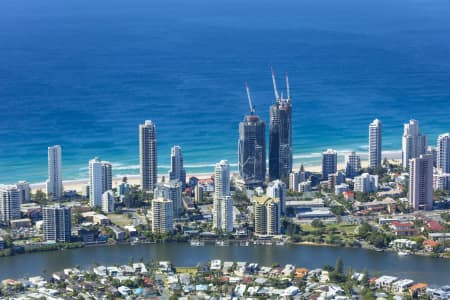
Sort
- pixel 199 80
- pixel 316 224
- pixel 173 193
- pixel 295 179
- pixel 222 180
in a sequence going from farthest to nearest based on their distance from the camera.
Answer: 1. pixel 199 80
2. pixel 295 179
3. pixel 222 180
4. pixel 173 193
5. pixel 316 224

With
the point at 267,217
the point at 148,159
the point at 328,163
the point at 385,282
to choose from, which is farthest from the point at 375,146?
the point at 385,282

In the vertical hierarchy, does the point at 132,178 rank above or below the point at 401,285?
above

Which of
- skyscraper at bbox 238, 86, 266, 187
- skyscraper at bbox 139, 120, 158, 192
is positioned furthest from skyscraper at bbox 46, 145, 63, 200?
skyscraper at bbox 238, 86, 266, 187

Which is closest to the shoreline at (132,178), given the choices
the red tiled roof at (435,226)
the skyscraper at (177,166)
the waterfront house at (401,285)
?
the skyscraper at (177,166)

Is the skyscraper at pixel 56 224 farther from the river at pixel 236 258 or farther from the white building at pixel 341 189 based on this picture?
the white building at pixel 341 189

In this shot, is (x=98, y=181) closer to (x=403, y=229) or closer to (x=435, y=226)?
(x=403, y=229)

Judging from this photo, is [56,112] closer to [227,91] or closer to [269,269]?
[227,91]

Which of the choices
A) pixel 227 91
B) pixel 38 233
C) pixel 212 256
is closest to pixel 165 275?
pixel 212 256
